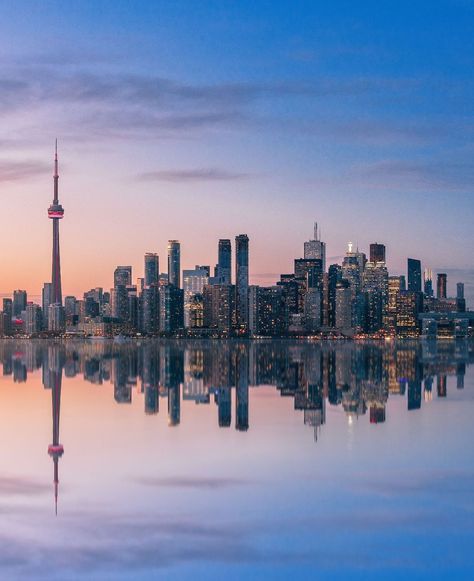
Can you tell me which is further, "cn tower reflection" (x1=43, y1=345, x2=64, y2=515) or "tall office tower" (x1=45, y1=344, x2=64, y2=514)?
"cn tower reflection" (x1=43, y1=345, x2=64, y2=515)

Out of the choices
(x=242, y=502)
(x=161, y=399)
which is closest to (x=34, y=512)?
(x=242, y=502)

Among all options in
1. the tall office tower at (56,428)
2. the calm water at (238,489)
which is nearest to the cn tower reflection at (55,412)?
the tall office tower at (56,428)

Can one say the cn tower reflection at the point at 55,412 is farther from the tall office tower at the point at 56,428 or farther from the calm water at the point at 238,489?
the calm water at the point at 238,489

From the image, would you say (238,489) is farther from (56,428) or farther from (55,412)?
(55,412)

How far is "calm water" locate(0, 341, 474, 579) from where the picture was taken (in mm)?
16734

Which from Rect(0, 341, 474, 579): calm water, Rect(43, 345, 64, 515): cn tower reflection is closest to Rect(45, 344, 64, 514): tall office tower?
Rect(43, 345, 64, 515): cn tower reflection

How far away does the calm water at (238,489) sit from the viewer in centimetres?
1673

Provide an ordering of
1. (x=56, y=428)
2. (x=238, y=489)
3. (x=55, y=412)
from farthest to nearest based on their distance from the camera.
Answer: (x=55, y=412) < (x=56, y=428) < (x=238, y=489)

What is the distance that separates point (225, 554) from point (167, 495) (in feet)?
18.2

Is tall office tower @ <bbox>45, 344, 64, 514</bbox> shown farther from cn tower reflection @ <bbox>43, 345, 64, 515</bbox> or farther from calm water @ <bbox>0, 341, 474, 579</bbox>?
calm water @ <bbox>0, 341, 474, 579</bbox>

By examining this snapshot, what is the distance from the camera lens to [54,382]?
6425 cm

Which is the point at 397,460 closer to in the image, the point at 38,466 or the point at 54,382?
the point at 38,466

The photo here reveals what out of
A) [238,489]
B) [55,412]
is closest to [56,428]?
[55,412]

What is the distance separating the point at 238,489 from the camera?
76.0 ft
